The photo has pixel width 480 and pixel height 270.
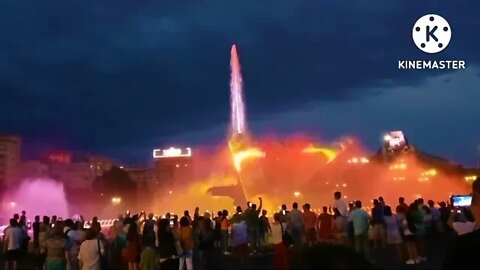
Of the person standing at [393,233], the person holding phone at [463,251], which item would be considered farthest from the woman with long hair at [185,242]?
the person holding phone at [463,251]

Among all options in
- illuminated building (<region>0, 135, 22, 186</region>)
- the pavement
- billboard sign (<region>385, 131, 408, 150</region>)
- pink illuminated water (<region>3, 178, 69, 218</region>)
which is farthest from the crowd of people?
illuminated building (<region>0, 135, 22, 186</region>)

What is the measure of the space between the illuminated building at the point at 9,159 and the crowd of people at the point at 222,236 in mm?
120435

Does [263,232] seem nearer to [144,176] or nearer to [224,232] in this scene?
[224,232]

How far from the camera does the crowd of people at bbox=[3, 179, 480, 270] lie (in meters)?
13.8

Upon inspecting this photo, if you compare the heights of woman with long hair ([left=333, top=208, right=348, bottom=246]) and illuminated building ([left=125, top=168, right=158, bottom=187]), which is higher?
illuminated building ([left=125, top=168, right=158, bottom=187])

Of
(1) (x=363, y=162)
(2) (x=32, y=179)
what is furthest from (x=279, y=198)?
(2) (x=32, y=179)

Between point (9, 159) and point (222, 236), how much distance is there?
4966 inches

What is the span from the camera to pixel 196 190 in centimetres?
9319

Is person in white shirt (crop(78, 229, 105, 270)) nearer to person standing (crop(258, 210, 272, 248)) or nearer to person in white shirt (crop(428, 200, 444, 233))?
person standing (crop(258, 210, 272, 248))

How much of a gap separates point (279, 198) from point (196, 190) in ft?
51.8

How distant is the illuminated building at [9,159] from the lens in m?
134

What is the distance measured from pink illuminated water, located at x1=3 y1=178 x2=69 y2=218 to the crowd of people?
6870 centimetres

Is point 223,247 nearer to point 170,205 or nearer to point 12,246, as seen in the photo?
point 12,246

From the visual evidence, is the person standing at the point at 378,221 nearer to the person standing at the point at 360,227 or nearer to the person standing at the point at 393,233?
the person standing at the point at 393,233
